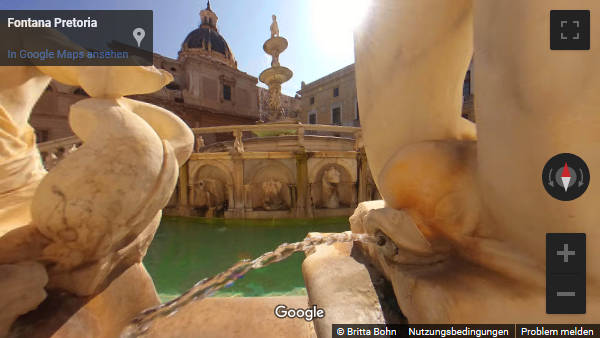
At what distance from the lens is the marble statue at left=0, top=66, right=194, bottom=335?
0.95 meters

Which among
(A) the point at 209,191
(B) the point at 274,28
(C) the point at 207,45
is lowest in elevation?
(A) the point at 209,191

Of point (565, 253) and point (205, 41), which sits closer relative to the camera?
point (565, 253)

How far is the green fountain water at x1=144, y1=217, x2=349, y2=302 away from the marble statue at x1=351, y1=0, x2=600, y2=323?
6.74 feet

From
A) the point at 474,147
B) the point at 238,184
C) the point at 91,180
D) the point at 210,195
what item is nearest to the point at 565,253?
the point at 474,147

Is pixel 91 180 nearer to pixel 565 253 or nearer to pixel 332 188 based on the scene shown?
pixel 565 253

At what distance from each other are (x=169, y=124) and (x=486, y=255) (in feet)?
5.42

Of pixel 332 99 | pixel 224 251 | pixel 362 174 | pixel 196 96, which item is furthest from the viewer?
pixel 332 99

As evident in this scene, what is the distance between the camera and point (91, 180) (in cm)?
97

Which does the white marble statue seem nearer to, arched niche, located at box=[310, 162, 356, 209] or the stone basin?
arched niche, located at box=[310, 162, 356, 209]

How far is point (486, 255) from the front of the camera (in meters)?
0.79

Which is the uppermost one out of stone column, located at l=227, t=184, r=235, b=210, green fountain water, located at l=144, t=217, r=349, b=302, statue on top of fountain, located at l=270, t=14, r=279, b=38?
statue on top of fountain, located at l=270, t=14, r=279, b=38

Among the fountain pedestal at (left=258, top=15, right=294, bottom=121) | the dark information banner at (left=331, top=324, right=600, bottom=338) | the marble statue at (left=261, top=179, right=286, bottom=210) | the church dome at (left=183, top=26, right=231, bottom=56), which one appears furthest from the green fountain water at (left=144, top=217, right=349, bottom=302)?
the church dome at (left=183, top=26, right=231, bottom=56)

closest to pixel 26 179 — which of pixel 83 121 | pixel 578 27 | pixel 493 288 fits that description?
pixel 83 121

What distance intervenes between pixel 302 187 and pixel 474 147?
4352 millimetres
